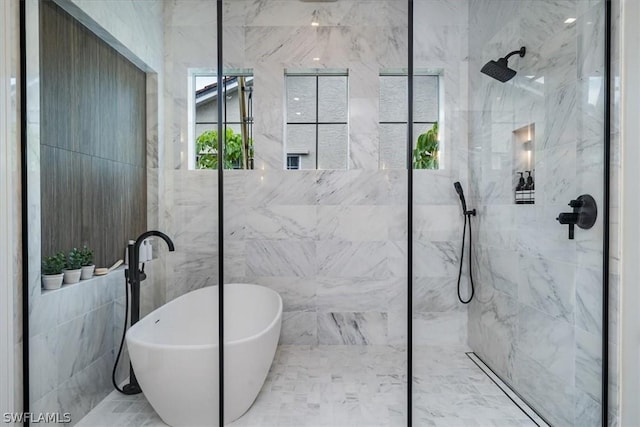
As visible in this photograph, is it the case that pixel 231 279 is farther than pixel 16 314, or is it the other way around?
pixel 231 279

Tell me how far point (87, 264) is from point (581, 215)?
250cm

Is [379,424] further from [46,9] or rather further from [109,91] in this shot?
[46,9]

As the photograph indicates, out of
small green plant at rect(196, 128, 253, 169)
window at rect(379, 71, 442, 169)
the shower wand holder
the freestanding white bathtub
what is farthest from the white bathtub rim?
the shower wand holder

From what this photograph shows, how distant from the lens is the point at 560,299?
65.6 inches

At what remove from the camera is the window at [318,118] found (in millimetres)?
1727

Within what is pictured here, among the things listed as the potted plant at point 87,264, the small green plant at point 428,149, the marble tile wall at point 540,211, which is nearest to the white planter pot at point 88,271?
the potted plant at point 87,264

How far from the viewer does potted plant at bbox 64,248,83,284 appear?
168cm

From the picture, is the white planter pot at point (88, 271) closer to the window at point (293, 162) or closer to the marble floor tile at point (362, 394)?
the marble floor tile at point (362, 394)

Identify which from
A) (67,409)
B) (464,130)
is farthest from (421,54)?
(67,409)

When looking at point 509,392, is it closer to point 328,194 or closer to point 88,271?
point 328,194

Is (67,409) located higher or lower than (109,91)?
lower

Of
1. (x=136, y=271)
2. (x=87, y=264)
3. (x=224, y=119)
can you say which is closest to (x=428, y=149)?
(x=224, y=119)

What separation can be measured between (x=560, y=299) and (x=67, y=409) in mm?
→ 2521

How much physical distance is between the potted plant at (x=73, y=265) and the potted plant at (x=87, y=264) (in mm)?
16
